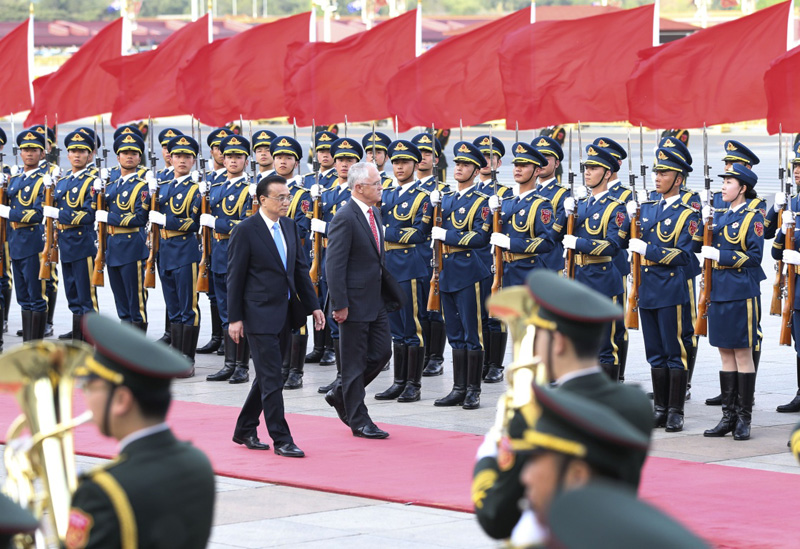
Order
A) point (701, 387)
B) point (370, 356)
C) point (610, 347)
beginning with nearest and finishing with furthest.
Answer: point (370, 356), point (610, 347), point (701, 387)

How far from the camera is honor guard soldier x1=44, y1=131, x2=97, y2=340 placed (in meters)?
12.8

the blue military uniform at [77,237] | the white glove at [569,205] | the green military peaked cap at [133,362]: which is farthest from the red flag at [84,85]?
the green military peaked cap at [133,362]

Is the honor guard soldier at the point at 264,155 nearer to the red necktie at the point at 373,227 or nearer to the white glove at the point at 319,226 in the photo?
the white glove at the point at 319,226

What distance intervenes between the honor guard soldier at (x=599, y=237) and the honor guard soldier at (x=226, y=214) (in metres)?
3.04

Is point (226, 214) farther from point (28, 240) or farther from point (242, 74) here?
point (28, 240)

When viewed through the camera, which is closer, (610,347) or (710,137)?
(610,347)

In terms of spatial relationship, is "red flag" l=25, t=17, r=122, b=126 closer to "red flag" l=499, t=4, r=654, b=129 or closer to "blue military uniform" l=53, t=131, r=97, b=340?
"blue military uniform" l=53, t=131, r=97, b=340

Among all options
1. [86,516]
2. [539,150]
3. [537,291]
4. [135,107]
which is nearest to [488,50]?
[539,150]

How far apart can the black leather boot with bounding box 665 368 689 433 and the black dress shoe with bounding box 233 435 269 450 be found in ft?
8.86

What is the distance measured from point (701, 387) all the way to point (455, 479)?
3906mm

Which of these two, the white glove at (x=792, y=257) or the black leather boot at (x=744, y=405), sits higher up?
the white glove at (x=792, y=257)

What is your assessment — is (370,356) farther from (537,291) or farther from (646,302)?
(537,291)

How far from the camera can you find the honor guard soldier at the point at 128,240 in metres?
12.5

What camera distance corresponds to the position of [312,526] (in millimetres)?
6871
